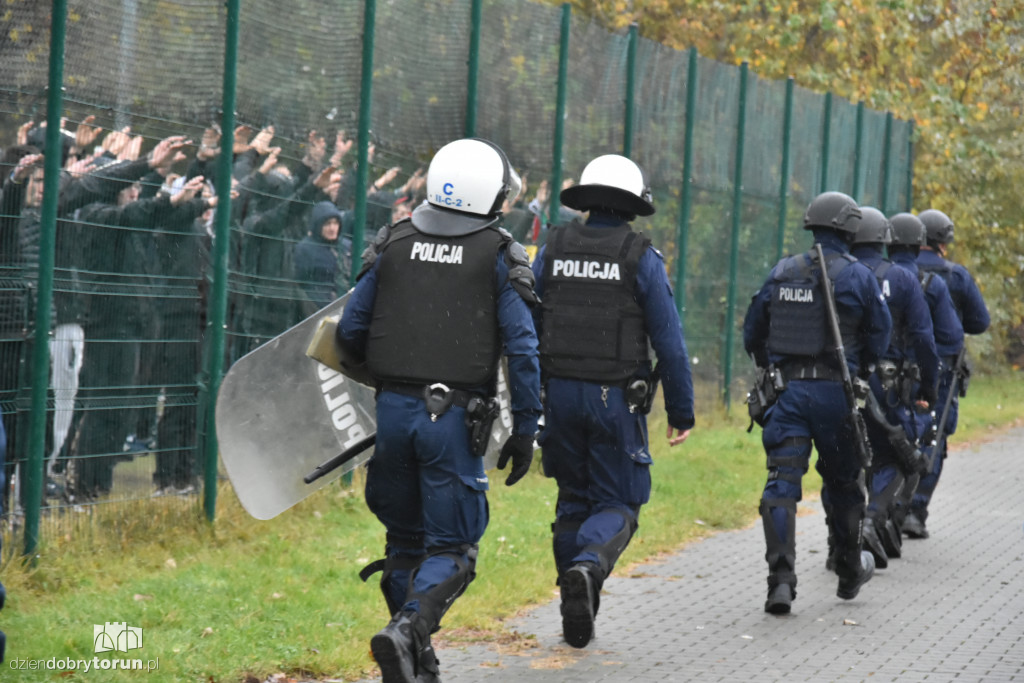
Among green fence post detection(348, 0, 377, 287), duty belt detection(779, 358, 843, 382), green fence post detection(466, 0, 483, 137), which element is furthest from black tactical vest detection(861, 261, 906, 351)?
green fence post detection(466, 0, 483, 137)

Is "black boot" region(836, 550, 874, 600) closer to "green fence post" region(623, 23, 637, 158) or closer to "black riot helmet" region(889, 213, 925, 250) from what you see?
"black riot helmet" region(889, 213, 925, 250)

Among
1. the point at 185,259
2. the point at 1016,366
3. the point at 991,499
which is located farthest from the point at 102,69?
the point at 1016,366

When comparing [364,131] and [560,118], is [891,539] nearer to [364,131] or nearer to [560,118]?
[364,131]

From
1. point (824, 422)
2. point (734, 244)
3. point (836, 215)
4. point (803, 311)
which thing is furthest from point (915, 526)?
point (734, 244)

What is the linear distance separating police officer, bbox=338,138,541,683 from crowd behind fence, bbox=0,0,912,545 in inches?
98.3

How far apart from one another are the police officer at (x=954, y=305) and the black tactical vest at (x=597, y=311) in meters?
3.93

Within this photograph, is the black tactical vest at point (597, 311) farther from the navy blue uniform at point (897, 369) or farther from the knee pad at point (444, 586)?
the navy blue uniform at point (897, 369)

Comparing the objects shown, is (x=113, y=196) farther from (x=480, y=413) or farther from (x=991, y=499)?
(x=991, y=499)

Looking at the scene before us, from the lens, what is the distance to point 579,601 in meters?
5.90

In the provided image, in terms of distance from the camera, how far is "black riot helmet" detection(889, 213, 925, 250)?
9.24m

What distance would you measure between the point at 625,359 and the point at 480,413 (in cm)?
115

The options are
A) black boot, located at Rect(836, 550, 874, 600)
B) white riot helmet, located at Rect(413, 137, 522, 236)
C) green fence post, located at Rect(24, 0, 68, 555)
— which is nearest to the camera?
white riot helmet, located at Rect(413, 137, 522, 236)

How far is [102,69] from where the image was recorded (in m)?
7.45

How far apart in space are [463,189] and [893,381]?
4.10 meters
